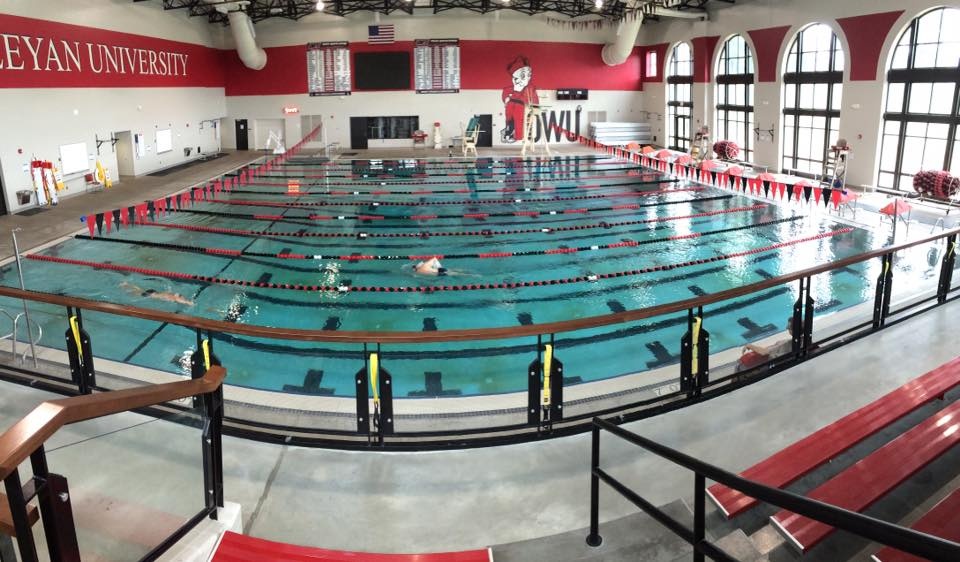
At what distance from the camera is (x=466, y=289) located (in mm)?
9039

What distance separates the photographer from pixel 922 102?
14703 millimetres

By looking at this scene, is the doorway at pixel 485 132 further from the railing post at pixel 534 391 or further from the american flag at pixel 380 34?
the railing post at pixel 534 391

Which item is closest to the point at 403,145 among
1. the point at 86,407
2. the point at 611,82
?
the point at 611,82

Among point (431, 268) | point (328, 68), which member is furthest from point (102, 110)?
point (431, 268)

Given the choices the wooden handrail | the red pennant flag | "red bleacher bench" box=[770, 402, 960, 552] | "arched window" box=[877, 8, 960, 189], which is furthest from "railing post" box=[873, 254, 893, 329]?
"arched window" box=[877, 8, 960, 189]

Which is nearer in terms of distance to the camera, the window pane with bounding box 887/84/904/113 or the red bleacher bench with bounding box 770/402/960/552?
the red bleacher bench with bounding box 770/402/960/552

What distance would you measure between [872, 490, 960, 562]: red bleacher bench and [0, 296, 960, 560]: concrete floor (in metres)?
0.71

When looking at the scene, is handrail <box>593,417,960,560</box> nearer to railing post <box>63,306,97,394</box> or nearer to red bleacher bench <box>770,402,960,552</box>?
red bleacher bench <box>770,402,960,552</box>

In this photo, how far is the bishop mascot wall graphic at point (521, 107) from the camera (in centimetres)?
2566

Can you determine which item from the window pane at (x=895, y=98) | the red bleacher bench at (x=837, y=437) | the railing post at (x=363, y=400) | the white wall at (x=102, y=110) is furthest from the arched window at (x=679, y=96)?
the railing post at (x=363, y=400)

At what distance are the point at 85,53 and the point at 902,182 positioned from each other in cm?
1927

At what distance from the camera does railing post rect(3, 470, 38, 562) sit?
5.01 feet

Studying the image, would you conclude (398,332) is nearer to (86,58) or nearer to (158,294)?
(158,294)

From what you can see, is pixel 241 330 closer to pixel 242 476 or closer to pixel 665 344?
pixel 242 476
